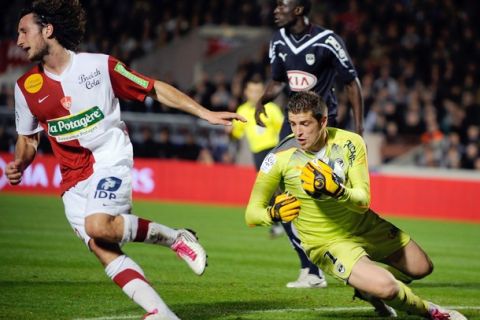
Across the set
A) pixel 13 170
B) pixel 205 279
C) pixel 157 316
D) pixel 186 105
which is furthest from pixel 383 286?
pixel 205 279

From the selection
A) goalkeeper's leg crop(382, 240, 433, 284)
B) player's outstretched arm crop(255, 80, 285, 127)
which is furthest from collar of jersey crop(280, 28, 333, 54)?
goalkeeper's leg crop(382, 240, 433, 284)

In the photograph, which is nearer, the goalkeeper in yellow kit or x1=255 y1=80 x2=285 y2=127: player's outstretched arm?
the goalkeeper in yellow kit

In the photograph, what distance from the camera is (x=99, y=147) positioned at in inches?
283

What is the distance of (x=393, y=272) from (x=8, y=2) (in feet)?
81.1

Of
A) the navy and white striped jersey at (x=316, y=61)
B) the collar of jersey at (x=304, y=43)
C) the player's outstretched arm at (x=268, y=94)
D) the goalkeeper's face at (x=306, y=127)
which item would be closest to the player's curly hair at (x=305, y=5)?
the navy and white striped jersey at (x=316, y=61)

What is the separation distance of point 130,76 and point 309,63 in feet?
10.2

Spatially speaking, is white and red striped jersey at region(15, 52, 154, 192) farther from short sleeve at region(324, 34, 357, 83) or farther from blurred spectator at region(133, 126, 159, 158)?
blurred spectator at region(133, 126, 159, 158)

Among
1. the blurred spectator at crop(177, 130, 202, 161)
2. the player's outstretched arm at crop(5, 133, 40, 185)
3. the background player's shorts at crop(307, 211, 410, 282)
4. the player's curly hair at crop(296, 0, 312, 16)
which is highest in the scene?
the player's curly hair at crop(296, 0, 312, 16)

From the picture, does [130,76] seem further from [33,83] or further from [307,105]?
[307,105]

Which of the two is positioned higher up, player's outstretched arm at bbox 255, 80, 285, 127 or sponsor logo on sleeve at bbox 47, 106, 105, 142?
sponsor logo on sleeve at bbox 47, 106, 105, 142

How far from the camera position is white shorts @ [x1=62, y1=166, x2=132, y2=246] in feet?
22.7

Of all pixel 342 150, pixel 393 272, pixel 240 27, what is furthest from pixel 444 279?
pixel 240 27

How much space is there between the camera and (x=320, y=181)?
6902mm

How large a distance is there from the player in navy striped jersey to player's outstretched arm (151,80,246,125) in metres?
2.94
